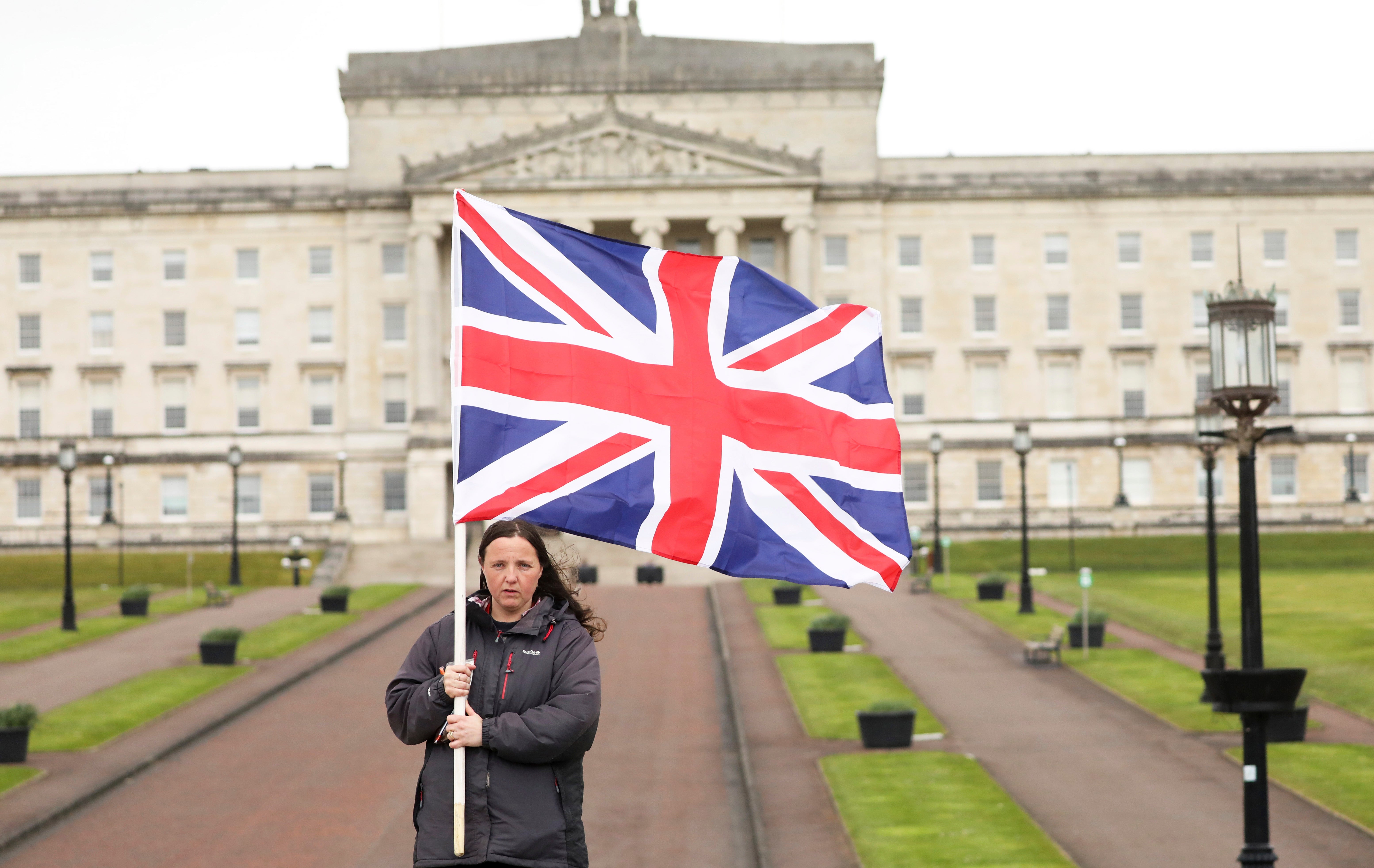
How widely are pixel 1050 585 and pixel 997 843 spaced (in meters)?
39.5

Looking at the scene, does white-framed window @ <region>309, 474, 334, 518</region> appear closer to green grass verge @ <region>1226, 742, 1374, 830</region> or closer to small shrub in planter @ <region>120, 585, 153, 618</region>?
→ small shrub in planter @ <region>120, 585, 153, 618</region>

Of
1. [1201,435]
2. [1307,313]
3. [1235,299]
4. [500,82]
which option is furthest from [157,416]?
[1235,299]

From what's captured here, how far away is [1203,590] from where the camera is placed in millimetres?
54531

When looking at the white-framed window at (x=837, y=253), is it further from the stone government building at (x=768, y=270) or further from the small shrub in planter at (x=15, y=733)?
the small shrub in planter at (x=15, y=733)

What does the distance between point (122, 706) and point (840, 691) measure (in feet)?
47.9

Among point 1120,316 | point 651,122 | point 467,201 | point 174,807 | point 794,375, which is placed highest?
point 651,122

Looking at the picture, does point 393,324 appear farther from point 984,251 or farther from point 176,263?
point 984,251

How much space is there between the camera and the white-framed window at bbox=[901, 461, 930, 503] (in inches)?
3519

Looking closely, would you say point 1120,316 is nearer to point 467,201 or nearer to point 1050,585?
point 1050,585

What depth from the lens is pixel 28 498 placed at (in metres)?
90.6

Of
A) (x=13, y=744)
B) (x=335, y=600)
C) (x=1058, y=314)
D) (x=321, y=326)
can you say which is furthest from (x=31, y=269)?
(x=13, y=744)

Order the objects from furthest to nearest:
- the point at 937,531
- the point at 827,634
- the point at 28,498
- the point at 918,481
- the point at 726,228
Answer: the point at 28,498 < the point at 918,481 < the point at 726,228 < the point at 937,531 < the point at 827,634

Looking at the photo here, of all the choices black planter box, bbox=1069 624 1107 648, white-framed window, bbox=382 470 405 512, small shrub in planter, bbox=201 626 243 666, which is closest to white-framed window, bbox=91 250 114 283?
white-framed window, bbox=382 470 405 512

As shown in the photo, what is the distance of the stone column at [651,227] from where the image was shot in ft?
285
